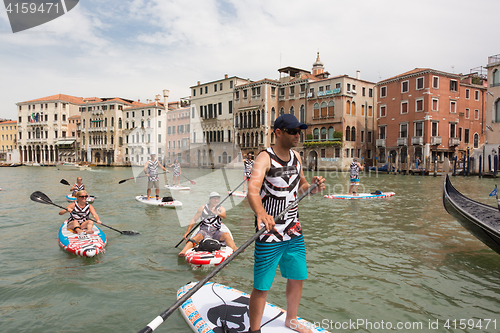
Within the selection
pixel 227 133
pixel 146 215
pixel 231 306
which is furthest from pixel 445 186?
pixel 227 133

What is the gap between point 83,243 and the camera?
616 cm

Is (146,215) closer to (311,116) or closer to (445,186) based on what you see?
(445,186)

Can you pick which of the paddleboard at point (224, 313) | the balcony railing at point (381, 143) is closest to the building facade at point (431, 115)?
the balcony railing at point (381, 143)

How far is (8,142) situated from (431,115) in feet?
278

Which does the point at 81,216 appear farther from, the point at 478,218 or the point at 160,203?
the point at 478,218

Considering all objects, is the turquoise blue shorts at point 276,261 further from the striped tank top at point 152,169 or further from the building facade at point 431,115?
the building facade at point 431,115

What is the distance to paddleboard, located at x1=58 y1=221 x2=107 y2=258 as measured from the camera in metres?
5.98

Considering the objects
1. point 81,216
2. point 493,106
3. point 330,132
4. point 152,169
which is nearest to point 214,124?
point 330,132

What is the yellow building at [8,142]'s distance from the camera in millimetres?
72312

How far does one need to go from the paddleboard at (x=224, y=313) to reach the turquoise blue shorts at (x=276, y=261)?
0.62 metres

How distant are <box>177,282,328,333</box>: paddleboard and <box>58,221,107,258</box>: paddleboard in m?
2.94

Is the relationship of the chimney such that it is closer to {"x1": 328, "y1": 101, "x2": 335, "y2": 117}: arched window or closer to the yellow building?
{"x1": 328, "y1": 101, "x2": 335, "y2": 117}: arched window

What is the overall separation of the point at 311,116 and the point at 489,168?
19971mm

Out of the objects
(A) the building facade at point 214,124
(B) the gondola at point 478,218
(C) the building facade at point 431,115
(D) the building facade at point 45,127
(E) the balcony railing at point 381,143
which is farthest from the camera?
(D) the building facade at point 45,127
